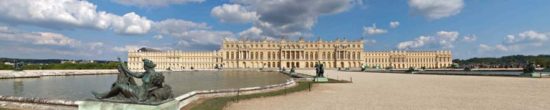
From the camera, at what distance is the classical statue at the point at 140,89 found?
8.22 m

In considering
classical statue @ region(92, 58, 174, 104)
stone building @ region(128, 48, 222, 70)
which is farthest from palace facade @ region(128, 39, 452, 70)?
classical statue @ region(92, 58, 174, 104)

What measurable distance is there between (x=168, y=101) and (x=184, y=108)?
200cm

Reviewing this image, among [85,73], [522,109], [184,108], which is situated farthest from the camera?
[85,73]

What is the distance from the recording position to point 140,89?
325 inches

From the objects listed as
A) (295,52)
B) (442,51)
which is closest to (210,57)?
(295,52)

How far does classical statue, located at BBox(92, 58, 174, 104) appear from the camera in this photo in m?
8.22

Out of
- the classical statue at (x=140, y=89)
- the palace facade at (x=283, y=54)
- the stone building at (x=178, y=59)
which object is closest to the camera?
the classical statue at (x=140, y=89)

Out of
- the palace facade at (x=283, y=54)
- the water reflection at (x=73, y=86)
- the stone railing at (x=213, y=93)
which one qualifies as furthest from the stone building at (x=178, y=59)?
A: the stone railing at (x=213, y=93)

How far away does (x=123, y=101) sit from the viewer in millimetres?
8258

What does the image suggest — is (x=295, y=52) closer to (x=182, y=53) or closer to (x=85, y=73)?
(x=182, y=53)

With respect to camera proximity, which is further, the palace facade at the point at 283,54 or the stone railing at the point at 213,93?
the palace facade at the point at 283,54

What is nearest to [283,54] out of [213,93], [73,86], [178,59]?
[178,59]

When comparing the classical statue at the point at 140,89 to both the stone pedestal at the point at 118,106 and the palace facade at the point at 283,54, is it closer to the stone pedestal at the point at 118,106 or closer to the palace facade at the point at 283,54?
the stone pedestal at the point at 118,106

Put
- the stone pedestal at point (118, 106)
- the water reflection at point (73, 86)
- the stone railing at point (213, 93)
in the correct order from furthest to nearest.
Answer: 1. the water reflection at point (73, 86)
2. the stone railing at point (213, 93)
3. the stone pedestal at point (118, 106)
